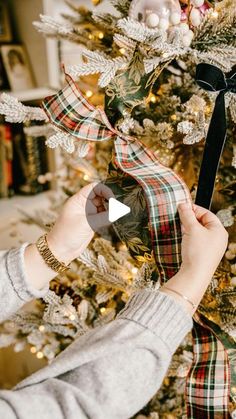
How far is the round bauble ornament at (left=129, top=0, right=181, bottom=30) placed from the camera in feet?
2.35

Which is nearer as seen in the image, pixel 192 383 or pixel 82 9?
pixel 192 383

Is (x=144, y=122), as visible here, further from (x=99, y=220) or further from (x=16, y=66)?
(x=16, y=66)

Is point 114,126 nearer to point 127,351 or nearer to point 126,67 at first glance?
point 126,67

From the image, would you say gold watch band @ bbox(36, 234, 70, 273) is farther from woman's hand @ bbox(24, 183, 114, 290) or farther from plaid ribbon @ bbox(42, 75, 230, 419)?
plaid ribbon @ bbox(42, 75, 230, 419)

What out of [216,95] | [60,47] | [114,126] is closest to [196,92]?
[216,95]

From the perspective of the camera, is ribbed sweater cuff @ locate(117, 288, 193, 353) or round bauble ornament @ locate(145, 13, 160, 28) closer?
ribbed sweater cuff @ locate(117, 288, 193, 353)

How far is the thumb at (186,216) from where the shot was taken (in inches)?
24.6

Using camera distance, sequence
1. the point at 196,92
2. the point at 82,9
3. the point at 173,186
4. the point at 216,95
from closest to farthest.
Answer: the point at 173,186
the point at 216,95
the point at 196,92
the point at 82,9

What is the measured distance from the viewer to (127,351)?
0.55 metres

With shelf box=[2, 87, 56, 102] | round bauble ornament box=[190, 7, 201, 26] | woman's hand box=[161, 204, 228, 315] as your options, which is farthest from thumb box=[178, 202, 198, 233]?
shelf box=[2, 87, 56, 102]

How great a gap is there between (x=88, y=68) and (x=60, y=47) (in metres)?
1.01

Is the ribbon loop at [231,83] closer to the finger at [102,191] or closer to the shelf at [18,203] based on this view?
the finger at [102,191]

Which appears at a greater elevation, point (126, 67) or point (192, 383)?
point (126, 67)

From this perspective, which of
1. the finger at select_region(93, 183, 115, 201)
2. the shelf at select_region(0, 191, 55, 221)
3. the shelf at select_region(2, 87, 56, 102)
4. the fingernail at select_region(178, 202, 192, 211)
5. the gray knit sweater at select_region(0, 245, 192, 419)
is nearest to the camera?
the gray knit sweater at select_region(0, 245, 192, 419)
